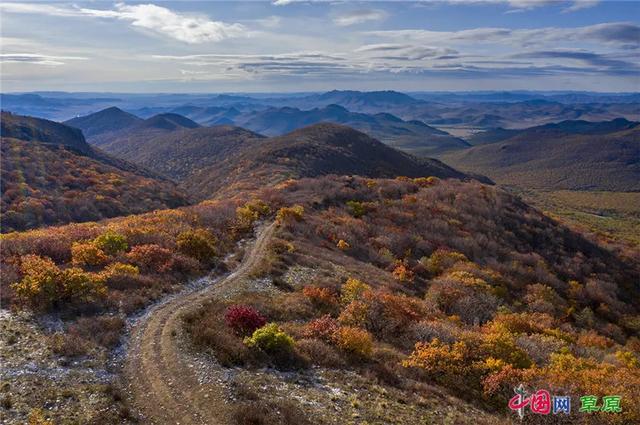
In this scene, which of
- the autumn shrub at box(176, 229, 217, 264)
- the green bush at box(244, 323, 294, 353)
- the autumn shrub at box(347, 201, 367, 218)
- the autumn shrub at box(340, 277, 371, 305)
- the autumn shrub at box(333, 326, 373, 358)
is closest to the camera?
the green bush at box(244, 323, 294, 353)

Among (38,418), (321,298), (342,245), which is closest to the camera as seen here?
(38,418)

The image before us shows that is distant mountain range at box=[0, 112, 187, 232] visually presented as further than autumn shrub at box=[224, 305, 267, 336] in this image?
Yes

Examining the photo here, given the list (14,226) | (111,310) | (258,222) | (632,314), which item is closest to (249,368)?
(111,310)

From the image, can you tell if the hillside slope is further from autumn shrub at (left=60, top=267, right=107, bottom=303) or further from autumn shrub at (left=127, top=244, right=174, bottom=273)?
autumn shrub at (left=60, top=267, right=107, bottom=303)

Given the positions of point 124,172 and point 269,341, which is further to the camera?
point 124,172

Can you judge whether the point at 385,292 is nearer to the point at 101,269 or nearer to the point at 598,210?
the point at 101,269

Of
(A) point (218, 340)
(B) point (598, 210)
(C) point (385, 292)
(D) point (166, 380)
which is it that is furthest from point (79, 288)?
(B) point (598, 210)

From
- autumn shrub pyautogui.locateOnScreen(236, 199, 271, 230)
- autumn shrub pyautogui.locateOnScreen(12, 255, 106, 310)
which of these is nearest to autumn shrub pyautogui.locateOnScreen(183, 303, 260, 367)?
autumn shrub pyautogui.locateOnScreen(12, 255, 106, 310)
